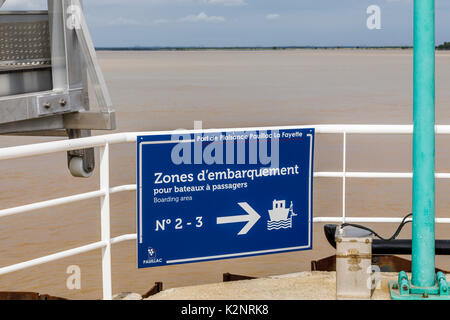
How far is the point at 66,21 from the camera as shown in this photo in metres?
8.26

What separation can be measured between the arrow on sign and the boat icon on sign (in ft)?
0.37

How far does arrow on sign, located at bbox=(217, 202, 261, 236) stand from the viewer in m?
5.55

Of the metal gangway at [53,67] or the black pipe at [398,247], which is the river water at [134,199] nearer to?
the metal gangway at [53,67]

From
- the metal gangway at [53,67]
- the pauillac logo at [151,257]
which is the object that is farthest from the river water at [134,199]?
the pauillac logo at [151,257]

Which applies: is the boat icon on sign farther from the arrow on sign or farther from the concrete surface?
the concrete surface

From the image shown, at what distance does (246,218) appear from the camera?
5.61 metres

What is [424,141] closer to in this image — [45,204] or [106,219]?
[106,219]

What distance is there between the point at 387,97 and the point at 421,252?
5577 cm

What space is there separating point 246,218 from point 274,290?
1.96 ft

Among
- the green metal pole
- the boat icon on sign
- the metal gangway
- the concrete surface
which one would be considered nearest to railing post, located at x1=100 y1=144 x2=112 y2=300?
the concrete surface

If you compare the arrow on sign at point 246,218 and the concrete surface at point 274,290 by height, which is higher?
the arrow on sign at point 246,218

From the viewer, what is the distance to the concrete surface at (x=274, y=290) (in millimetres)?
5160
